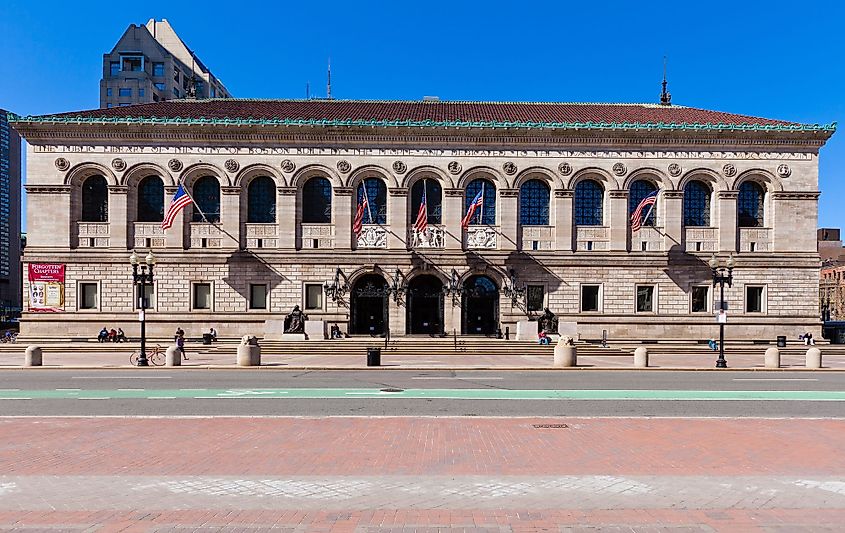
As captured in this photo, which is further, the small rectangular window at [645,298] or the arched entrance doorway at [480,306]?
the arched entrance doorway at [480,306]

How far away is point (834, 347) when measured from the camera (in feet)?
121

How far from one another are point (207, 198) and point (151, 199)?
3988 millimetres

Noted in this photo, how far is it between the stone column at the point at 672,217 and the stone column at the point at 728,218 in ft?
8.93

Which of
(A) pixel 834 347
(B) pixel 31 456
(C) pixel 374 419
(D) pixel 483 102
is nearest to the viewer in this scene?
(B) pixel 31 456

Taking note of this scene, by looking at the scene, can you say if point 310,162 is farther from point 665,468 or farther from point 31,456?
point 665,468

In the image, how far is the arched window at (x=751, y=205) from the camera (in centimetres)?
3981

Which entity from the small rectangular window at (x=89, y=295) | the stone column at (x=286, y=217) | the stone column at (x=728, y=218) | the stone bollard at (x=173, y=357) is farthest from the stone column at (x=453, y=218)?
the small rectangular window at (x=89, y=295)

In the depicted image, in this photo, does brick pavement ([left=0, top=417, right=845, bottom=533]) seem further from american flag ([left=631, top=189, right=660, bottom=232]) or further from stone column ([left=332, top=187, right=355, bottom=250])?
stone column ([left=332, top=187, right=355, bottom=250])

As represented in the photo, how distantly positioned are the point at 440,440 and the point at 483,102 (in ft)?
138

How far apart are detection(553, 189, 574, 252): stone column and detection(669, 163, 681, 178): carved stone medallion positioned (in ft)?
23.5

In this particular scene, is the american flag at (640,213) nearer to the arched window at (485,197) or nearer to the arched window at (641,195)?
the arched window at (641,195)

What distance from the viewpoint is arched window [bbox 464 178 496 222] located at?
39.8 meters

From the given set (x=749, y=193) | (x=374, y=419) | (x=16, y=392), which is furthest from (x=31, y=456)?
(x=749, y=193)

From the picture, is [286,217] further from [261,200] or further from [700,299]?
[700,299]
